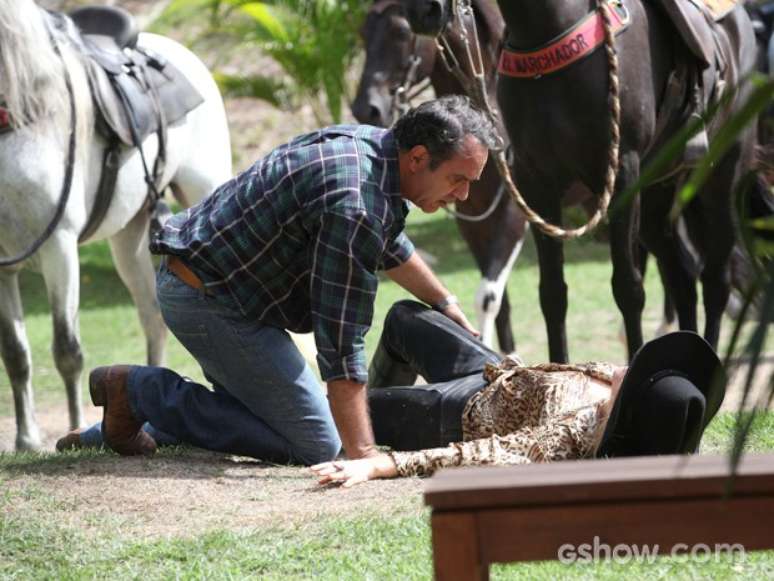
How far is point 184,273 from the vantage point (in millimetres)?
4609

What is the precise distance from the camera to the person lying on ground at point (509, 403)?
12.8 ft

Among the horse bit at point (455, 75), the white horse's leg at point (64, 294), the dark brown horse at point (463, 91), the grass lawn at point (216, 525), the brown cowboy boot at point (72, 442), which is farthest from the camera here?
the dark brown horse at point (463, 91)

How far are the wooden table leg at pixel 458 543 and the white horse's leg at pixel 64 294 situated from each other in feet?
14.7

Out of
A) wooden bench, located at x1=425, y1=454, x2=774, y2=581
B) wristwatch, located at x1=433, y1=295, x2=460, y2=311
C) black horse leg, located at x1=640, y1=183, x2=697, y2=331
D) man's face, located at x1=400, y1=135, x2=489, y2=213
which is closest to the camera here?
wooden bench, located at x1=425, y1=454, x2=774, y2=581

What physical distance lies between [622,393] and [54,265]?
3261mm

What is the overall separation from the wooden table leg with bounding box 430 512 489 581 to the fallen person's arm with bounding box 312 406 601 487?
6.46 feet

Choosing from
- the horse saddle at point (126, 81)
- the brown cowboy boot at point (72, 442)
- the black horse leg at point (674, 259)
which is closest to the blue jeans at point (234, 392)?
the brown cowboy boot at point (72, 442)

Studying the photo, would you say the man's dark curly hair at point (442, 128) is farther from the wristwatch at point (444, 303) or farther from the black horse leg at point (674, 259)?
the black horse leg at point (674, 259)

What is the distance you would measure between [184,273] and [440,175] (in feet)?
3.33

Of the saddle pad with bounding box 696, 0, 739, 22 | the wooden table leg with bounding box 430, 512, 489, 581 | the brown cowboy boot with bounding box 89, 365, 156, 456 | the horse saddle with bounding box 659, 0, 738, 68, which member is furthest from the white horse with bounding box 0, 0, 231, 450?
the wooden table leg with bounding box 430, 512, 489, 581

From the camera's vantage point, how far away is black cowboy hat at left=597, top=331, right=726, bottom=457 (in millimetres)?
3830

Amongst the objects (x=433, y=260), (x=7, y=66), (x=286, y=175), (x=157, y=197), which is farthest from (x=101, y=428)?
(x=433, y=260)

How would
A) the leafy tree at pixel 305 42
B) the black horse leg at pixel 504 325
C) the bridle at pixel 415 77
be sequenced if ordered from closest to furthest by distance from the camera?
the bridle at pixel 415 77, the black horse leg at pixel 504 325, the leafy tree at pixel 305 42

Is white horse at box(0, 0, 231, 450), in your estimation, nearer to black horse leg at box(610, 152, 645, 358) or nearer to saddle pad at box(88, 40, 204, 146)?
saddle pad at box(88, 40, 204, 146)
